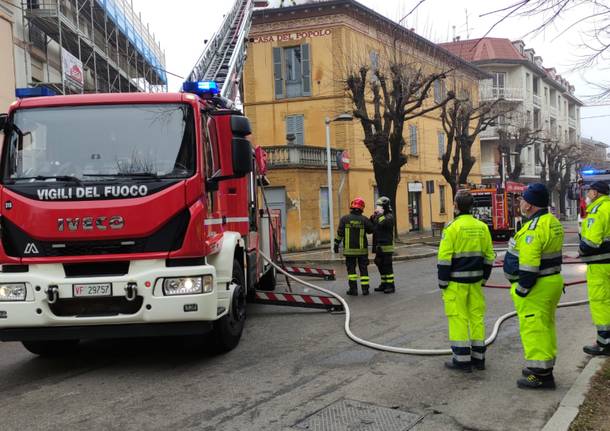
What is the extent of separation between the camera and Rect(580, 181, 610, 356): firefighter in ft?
19.0

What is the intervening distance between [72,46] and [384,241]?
1679cm

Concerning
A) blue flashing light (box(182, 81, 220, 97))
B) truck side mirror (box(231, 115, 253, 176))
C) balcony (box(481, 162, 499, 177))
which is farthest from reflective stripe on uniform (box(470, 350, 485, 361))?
balcony (box(481, 162, 499, 177))

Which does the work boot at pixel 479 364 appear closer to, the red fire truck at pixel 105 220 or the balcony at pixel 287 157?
the red fire truck at pixel 105 220

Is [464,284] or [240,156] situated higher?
[240,156]

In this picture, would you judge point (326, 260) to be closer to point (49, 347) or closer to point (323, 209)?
point (323, 209)

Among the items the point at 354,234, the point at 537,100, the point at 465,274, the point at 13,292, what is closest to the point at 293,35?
the point at 354,234

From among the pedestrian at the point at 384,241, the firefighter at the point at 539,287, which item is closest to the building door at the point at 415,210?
the pedestrian at the point at 384,241

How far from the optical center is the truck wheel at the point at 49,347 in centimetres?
630

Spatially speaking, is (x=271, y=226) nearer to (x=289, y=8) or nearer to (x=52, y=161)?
(x=52, y=161)

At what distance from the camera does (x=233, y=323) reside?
6.48m

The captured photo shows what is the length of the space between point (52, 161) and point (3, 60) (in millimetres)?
13076

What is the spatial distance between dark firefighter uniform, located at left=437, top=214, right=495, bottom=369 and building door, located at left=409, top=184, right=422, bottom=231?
26.7 metres

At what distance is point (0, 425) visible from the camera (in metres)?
4.38

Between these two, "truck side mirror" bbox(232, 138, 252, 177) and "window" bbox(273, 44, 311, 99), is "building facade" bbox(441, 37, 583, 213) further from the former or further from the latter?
"truck side mirror" bbox(232, 138, 252, 177)
